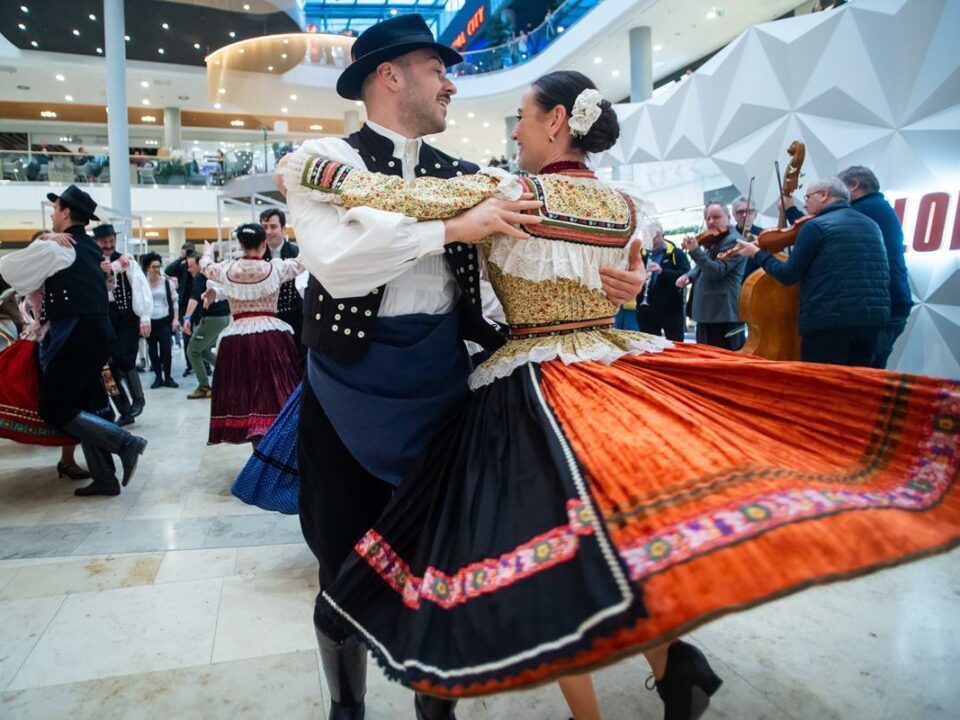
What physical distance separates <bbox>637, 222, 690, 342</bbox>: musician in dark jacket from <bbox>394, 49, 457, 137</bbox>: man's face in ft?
13.7

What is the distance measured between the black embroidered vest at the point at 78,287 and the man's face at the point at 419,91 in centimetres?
276

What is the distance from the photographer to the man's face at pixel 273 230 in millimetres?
4445

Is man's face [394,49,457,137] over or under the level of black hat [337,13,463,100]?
under

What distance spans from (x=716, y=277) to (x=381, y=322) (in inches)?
148

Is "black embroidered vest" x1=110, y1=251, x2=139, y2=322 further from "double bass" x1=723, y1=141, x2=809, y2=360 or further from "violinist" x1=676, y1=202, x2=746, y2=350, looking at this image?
"double bass" x1=723, y1=141, x2=809, y2=360

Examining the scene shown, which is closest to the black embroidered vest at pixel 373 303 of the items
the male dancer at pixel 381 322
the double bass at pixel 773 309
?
the male dancer at pixel 381 322

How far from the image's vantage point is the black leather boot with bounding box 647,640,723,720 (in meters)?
1.38

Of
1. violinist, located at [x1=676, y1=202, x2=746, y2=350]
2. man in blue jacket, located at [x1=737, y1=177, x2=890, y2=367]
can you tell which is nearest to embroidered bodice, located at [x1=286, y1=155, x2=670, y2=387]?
man in blue jacket, located at [x1=737, y1=177, x2=890, y2=367]

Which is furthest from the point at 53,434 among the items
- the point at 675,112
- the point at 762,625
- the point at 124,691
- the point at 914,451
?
the point at 675,112

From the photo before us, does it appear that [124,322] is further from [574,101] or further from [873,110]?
[873,110]

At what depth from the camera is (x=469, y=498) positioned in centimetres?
108

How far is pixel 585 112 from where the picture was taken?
138cm

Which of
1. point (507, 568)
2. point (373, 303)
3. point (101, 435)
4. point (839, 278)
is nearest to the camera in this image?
point (507, 568)

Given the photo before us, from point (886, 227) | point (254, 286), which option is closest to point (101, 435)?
point (254, 286)
